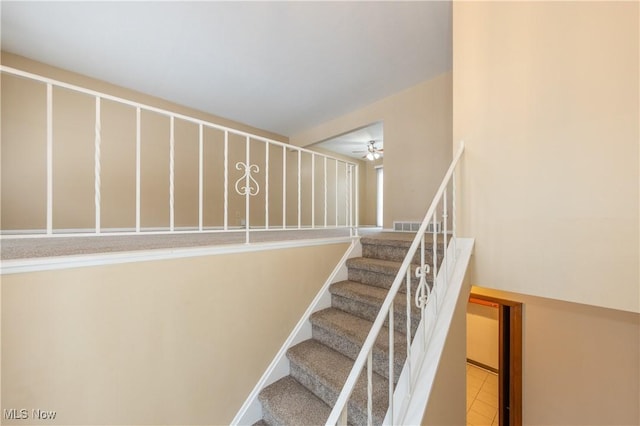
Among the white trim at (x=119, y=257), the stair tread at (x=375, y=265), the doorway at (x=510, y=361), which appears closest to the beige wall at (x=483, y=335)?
the doorway at (x=510, y=361)

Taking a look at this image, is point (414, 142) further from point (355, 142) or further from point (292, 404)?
point (292, 404)

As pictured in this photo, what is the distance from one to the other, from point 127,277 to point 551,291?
230 centimetres

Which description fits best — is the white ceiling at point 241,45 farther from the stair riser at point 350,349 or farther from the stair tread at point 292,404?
the stair tread at point 292,404

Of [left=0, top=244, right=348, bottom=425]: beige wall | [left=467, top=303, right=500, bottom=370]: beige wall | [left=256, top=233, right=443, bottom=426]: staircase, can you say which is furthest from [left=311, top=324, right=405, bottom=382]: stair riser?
[left=467, top=303, right=500, bottom=370]: beige wall

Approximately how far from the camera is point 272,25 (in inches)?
87.8

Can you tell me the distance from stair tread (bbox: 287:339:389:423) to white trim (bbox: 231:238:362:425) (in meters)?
0.06

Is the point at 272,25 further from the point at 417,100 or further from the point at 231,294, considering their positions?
the point at 231,294

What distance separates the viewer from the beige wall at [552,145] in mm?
1211

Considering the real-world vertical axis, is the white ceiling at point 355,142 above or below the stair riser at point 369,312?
above

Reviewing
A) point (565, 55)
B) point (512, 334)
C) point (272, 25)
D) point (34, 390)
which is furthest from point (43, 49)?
point (512, 334)

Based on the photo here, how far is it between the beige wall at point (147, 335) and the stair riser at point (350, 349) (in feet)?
0.78

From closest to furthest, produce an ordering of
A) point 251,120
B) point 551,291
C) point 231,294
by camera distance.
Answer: point 551,291, point 231,294, point 251,120

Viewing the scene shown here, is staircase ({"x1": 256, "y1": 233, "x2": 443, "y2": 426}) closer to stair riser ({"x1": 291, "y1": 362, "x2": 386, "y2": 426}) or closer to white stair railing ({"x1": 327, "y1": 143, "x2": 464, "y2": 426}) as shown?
stair riser ({"x1": 291, "y1": 362, "x2": 386, "y2": 426})

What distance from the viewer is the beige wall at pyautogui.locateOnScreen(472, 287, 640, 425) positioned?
214cm
